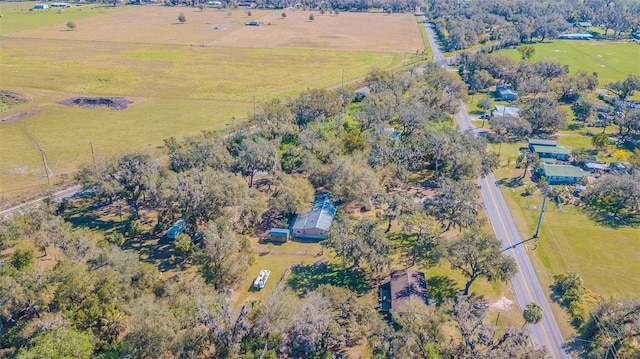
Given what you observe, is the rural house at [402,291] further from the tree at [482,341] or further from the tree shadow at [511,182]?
the tree shadow at [511,182]

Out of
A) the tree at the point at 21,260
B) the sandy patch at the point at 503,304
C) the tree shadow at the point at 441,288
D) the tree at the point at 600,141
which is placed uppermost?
the tree at the point at 600,141

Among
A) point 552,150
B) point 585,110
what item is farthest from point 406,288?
point 585,110

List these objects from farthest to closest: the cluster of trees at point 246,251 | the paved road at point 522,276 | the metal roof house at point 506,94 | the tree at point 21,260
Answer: the metal roof house at point 506,94 → the tree at point 21,260 → the paved road at point 522,276 → the cluster of trees at point 246,251

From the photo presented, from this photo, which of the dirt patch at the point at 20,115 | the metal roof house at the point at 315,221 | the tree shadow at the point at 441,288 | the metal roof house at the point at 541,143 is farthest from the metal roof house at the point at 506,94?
the dirt patch at the point at 20,115

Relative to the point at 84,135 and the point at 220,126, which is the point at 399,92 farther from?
the point at 84,135

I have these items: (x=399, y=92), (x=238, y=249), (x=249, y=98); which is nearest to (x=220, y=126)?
(x=249, y=98)

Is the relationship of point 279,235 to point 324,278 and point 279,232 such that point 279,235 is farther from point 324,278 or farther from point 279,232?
point 324,278
